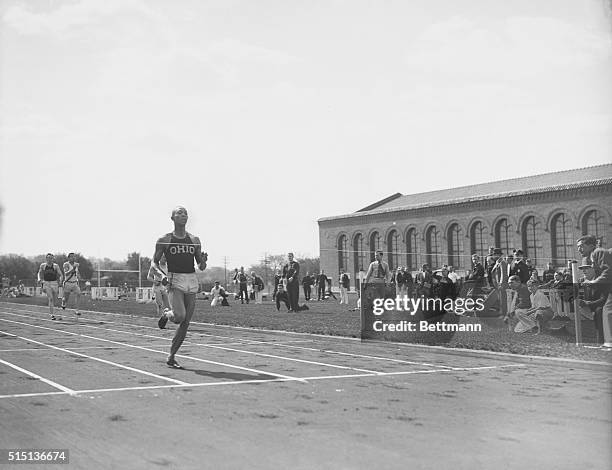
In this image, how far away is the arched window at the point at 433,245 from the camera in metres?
68.0

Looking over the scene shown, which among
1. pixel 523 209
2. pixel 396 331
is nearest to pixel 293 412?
pixel 396 331

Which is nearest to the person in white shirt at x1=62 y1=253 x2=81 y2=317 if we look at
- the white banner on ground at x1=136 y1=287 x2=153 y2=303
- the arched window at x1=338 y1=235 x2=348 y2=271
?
the white banner on ground at x1=136 y1=287 x2=153 y2=303

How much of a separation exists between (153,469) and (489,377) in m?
5.28

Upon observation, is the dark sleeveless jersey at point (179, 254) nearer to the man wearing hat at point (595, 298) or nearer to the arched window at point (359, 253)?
the man wearing hat at point (595, 298)

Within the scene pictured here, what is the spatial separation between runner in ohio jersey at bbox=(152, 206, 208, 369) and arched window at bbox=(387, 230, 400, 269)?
208ft

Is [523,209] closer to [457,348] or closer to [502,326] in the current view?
[502,326]

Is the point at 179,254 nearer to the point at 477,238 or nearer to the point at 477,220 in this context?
the point at 477,220

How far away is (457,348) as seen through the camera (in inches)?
446

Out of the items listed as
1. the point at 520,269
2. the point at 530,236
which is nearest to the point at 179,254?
the point at 520,269

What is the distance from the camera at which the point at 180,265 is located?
929 cm

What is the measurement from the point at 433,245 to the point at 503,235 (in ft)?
28.2

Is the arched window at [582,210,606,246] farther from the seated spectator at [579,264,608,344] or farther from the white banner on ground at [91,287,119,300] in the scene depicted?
the seated spectator at [579,264,608,344]

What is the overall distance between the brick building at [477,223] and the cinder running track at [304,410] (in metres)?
41.9

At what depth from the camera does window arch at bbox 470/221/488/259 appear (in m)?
63.4
